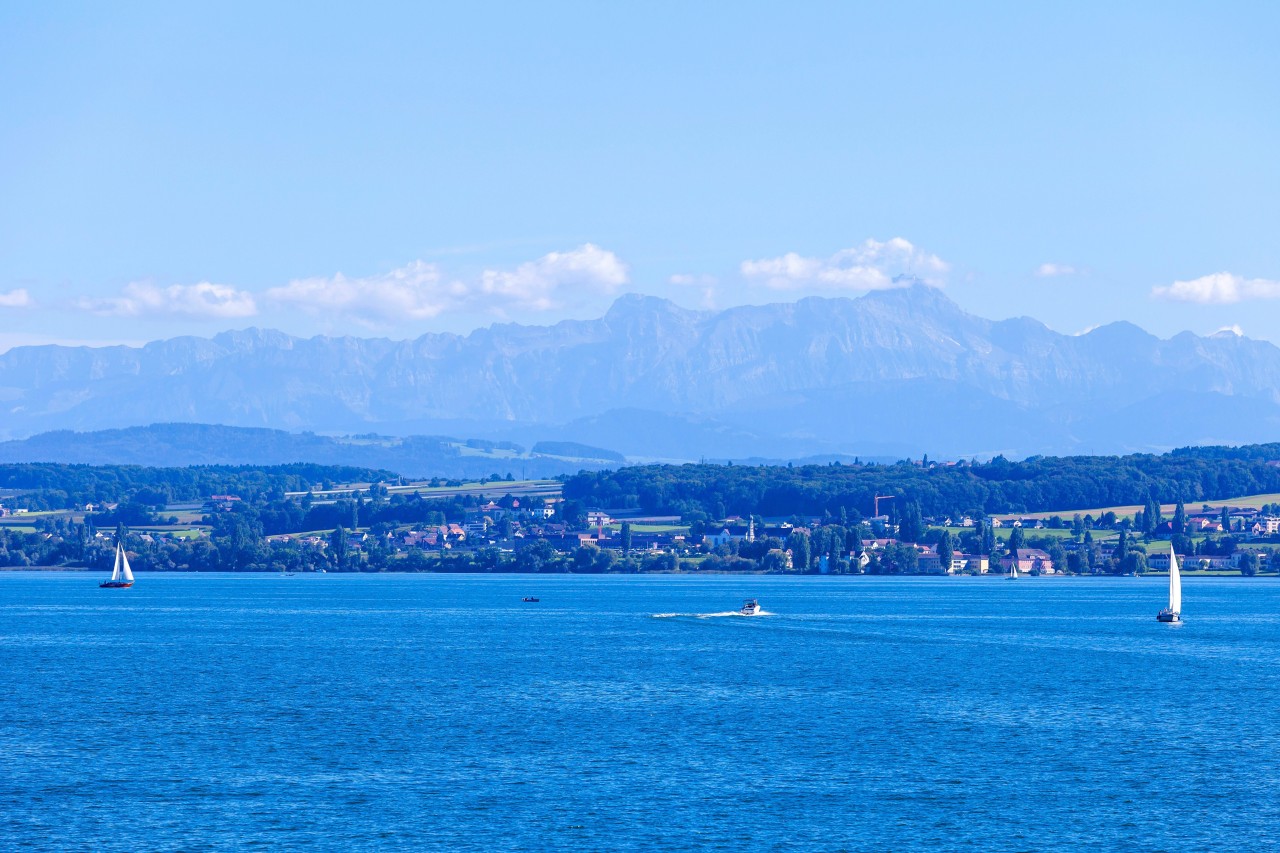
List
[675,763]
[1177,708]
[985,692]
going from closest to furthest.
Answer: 1. [675,763]
2. [1177,708]
3. [985,692]

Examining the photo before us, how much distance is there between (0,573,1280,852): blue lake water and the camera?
58625 millimetres

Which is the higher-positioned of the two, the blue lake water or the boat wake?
the boat wake

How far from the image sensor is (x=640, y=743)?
249ft

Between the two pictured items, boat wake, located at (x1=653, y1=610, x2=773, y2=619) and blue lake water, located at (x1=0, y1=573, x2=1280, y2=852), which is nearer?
blue lake water, located at (x1=0, y1=573, x2=1280, y2=852)

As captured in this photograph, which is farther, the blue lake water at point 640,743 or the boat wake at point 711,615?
the boat wake at point 711,615

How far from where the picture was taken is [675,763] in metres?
70.7

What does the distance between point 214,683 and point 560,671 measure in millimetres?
19639

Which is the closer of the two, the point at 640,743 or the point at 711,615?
the point at 640,743

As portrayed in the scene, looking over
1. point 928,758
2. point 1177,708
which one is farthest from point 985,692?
point 928,758

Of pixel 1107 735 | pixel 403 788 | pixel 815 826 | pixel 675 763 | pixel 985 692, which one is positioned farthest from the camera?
pixel 985 692

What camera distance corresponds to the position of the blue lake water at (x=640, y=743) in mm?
58625

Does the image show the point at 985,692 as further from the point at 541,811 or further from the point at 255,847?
the point at 255,847

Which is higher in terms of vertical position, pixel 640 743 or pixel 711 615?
pixel 711 615

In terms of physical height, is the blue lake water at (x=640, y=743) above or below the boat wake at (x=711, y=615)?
below
